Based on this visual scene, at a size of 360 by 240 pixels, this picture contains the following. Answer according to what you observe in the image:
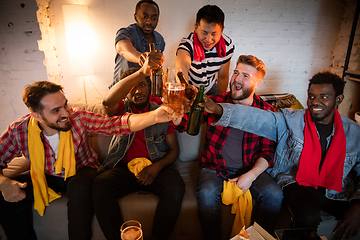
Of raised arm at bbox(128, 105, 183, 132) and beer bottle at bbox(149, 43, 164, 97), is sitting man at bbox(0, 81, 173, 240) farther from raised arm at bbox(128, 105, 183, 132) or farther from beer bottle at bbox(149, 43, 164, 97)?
beer bottle at bbox(149, 43, 164, 97)

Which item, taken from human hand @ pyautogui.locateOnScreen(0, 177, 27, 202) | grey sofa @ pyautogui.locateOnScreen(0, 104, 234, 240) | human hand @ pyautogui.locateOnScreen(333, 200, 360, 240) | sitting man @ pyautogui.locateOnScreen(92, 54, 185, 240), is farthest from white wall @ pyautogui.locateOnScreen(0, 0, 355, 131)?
human hand @ pyautogui.locateOnScreen(333, 200, 360, 240)

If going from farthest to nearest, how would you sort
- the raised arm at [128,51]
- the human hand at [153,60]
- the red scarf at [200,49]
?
the red scarf at [200,49]
the raised arm at [128,51]
the human hand at [153,60]

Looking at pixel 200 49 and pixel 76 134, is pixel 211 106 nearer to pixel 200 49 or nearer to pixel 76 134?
pixel 200 49

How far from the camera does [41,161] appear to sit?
155 centimetres

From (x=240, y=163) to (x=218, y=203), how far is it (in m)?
0.38

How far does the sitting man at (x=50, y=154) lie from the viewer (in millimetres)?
1437

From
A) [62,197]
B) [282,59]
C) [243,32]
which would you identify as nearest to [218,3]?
A: [243,32]

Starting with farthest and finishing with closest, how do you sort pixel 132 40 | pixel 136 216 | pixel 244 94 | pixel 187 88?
pixel 132 40
pixel 244 94
pixel 136 216
pixel 187 88

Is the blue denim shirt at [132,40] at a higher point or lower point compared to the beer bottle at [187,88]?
higher

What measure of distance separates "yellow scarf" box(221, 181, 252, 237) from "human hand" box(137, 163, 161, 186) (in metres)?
0.53

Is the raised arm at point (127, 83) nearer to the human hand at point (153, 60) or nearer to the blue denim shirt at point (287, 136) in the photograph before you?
the human hand at point (153, 60)

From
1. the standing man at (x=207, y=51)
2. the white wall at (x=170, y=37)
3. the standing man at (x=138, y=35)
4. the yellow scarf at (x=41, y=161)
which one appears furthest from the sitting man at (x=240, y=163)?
the white wall at (x=170, y=37)

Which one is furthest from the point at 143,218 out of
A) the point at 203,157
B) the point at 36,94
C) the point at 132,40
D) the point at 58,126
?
the point at 132,40

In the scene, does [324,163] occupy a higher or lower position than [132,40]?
lower
